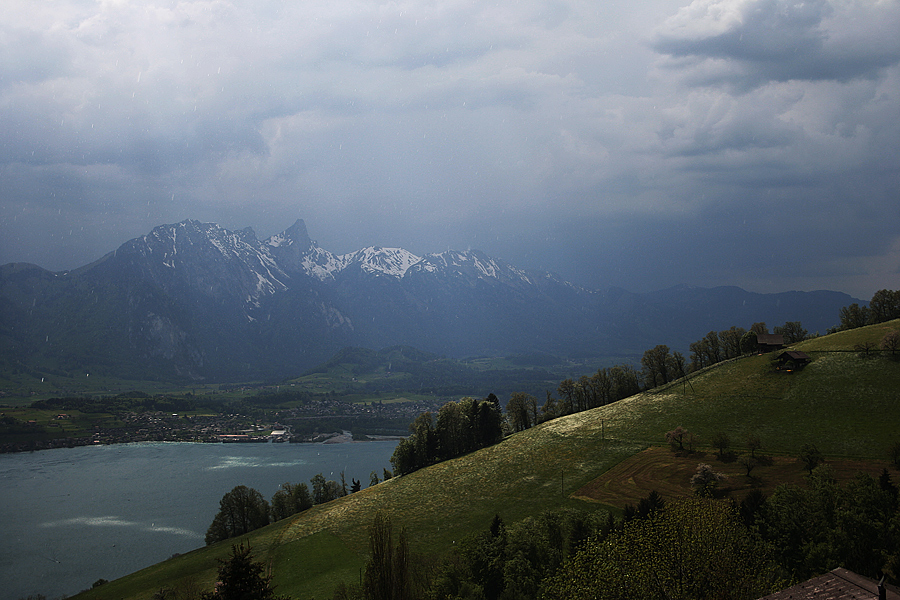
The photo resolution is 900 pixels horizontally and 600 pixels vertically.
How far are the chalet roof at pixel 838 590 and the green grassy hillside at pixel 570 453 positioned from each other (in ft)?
119

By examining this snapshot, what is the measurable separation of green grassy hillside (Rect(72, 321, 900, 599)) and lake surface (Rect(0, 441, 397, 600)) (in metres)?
34.2

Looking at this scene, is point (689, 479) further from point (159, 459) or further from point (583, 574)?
point (159, 459)

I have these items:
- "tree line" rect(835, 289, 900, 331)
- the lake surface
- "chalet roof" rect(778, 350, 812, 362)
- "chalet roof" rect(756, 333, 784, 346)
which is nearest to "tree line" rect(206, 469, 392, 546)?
the lake surface

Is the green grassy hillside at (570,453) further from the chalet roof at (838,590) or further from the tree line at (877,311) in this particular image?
the chalet roof at (838,590)

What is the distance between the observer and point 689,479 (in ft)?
203

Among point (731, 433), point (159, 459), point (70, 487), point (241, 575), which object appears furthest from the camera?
point (159, 459)

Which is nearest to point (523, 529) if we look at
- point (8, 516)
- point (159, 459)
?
point (8, 516)

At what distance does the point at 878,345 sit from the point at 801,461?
3962 centimetres

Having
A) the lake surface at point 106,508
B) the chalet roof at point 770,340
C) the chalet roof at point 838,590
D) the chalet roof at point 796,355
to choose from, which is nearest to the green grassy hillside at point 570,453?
the chalet roof at point 796,355


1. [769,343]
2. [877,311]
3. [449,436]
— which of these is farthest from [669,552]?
[877,311]

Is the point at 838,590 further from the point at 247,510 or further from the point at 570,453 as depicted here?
the point at 247,510

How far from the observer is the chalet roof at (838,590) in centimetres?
2423

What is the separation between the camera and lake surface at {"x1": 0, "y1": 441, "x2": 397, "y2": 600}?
97.4 metres

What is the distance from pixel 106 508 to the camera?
13362cm
